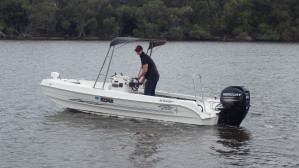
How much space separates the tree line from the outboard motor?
243ft

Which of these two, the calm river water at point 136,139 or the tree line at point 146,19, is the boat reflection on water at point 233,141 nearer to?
the calm river water at point 136,139

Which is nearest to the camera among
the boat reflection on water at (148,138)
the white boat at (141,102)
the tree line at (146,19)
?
the boat reflection on water at (148,138)

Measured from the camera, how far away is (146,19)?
90.9 metres

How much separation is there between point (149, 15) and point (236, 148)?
81.4 m

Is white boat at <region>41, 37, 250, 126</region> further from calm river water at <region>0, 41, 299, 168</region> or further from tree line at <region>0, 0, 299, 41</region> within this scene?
tree line at <region>0, 0, 299, 41</region>

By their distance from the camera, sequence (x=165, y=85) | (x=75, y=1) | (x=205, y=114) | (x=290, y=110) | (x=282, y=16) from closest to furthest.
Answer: (x=205, y=114) → (x=290, y=110) → (x=165, y=85) → (x=282, y=16) → (x=75, y=1)

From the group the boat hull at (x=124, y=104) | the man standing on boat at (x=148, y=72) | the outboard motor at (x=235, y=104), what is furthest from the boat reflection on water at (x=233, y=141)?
the man standing on boat at (x=148, y=72)

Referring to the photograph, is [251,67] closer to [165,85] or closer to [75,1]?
[165,85]

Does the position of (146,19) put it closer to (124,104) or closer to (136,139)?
(124,104)

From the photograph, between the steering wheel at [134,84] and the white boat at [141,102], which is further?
the steering wheel at [134,84]

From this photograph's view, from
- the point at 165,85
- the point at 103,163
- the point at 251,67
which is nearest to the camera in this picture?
the point at 103,163

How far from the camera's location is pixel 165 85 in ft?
78.6

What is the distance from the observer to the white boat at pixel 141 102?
12.9 m

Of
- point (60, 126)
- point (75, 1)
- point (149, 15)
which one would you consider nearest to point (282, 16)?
point (149, 15)
